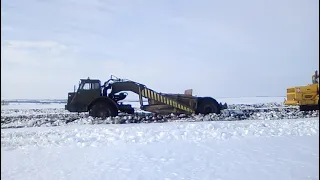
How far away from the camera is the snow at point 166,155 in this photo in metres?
5.05

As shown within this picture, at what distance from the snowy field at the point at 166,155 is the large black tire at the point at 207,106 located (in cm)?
697

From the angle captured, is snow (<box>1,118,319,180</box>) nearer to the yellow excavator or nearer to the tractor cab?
the tractor cab

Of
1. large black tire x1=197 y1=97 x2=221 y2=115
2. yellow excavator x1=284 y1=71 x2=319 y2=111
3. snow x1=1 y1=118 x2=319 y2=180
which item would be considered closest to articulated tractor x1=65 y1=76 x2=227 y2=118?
large black tire x1=197 y1=97 x2=221 y2=115

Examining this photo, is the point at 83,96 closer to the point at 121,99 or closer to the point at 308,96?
the point at 121,99

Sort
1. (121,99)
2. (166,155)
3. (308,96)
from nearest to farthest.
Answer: (166,155) < (121,99) < (308,96)

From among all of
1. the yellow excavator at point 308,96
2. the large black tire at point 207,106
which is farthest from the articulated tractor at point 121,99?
the yellow excavator at point 308,96

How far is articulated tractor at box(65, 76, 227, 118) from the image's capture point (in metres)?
14.9

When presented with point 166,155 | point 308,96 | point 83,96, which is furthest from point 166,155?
point 308,96

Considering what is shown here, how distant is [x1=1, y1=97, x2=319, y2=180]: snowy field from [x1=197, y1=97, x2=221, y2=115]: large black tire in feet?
22.9

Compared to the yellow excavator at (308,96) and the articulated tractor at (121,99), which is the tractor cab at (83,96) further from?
the yellow excavator at (308,96)

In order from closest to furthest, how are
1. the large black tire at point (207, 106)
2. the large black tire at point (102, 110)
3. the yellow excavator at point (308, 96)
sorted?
the large black tire at point (102, 110) → the large black tire at point (207, 106) → the yellow excavator at point (308, 96)

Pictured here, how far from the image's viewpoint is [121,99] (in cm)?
1575

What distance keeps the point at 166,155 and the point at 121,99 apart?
9.77m

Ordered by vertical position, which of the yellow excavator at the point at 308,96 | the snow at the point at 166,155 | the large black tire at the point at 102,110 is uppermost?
the yellow excavator at the point at 308,96
